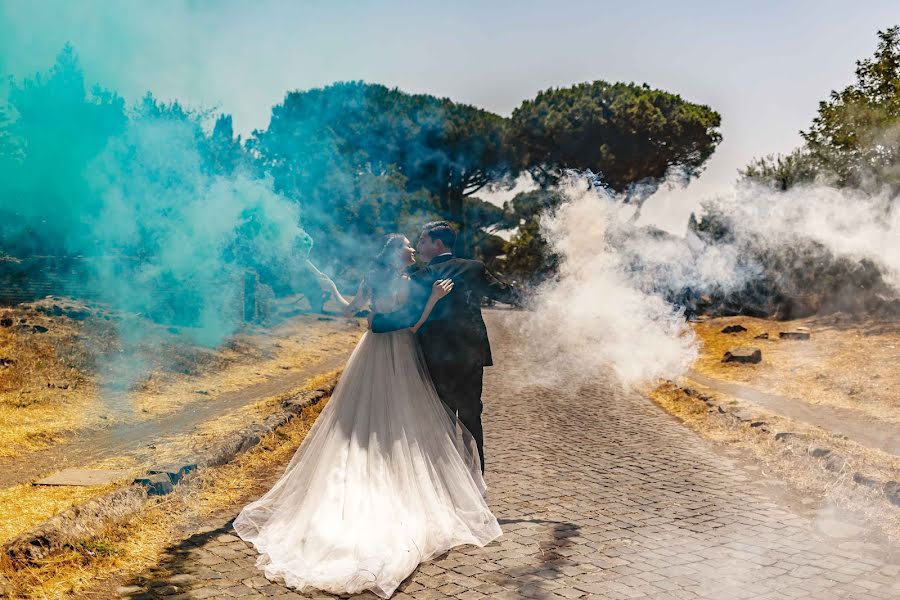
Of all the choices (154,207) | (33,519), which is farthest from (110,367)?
(33,519)

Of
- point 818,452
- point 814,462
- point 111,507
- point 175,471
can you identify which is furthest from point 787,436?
point 111,507

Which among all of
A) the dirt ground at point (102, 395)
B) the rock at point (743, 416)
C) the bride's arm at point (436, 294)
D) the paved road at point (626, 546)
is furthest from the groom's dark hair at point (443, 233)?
the rock at point (743, 416)

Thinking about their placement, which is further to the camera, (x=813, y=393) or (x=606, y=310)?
(x=606, y=310)

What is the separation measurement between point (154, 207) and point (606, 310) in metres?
10.2

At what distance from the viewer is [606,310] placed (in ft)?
54.8

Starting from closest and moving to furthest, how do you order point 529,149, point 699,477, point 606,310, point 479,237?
1. point 699,477
2. point 606,310
3. point 529,149
4. point 479,237

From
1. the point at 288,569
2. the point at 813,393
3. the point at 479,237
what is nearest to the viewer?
the point at 288,569

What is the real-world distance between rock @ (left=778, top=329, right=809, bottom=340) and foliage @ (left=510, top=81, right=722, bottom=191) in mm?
16293

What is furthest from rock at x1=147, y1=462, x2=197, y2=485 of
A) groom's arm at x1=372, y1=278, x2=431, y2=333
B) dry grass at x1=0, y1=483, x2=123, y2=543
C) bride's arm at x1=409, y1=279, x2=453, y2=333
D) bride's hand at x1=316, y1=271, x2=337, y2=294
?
bride's arm at x1=409, y1=279, x2=453, y2=333

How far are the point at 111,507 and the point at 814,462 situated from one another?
23.2ft

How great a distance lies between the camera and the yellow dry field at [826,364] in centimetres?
1273

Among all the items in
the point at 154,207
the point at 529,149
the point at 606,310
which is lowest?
the point at 606,310

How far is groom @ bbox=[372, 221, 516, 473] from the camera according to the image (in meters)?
6.54

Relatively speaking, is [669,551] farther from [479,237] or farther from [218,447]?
[479,237]
